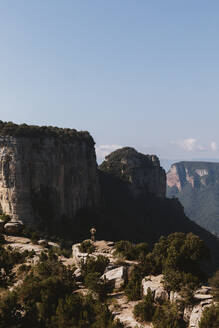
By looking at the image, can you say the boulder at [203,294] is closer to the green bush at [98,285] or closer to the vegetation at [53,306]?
the vegetation at [53,306]

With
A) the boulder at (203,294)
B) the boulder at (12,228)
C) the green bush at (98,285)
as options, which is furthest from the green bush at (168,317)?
the boulder at (12,228)

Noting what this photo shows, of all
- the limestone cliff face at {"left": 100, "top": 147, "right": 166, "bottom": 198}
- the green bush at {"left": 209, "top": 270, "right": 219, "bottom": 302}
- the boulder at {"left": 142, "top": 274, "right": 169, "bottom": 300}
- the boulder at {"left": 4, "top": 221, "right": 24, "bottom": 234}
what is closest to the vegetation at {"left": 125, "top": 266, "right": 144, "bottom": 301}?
the boulder at {"left": 142, "top": 274, "right": 169, "bottom": 300}

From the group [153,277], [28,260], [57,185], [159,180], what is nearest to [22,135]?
[57,185]

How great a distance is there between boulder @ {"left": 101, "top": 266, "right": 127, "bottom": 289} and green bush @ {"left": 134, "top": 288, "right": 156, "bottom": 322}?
17.1 ft

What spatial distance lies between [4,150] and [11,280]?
4877 centimetres

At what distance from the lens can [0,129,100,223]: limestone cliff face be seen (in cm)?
7706

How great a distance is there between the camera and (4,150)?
7769 cm

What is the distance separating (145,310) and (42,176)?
195 feet

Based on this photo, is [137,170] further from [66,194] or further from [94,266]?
[94,266]

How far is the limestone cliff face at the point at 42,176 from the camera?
77.1 meters

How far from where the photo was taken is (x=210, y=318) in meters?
23.7

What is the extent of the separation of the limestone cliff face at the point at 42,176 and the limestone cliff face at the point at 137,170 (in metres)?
46.2

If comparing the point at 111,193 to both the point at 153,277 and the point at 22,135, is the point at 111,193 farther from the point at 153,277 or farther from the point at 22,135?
the point at 153,277

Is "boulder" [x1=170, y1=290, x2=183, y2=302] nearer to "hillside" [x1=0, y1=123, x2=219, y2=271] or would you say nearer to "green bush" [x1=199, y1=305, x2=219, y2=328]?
"green bush" [x1=199, y1=305, x2=219, y2=328]
